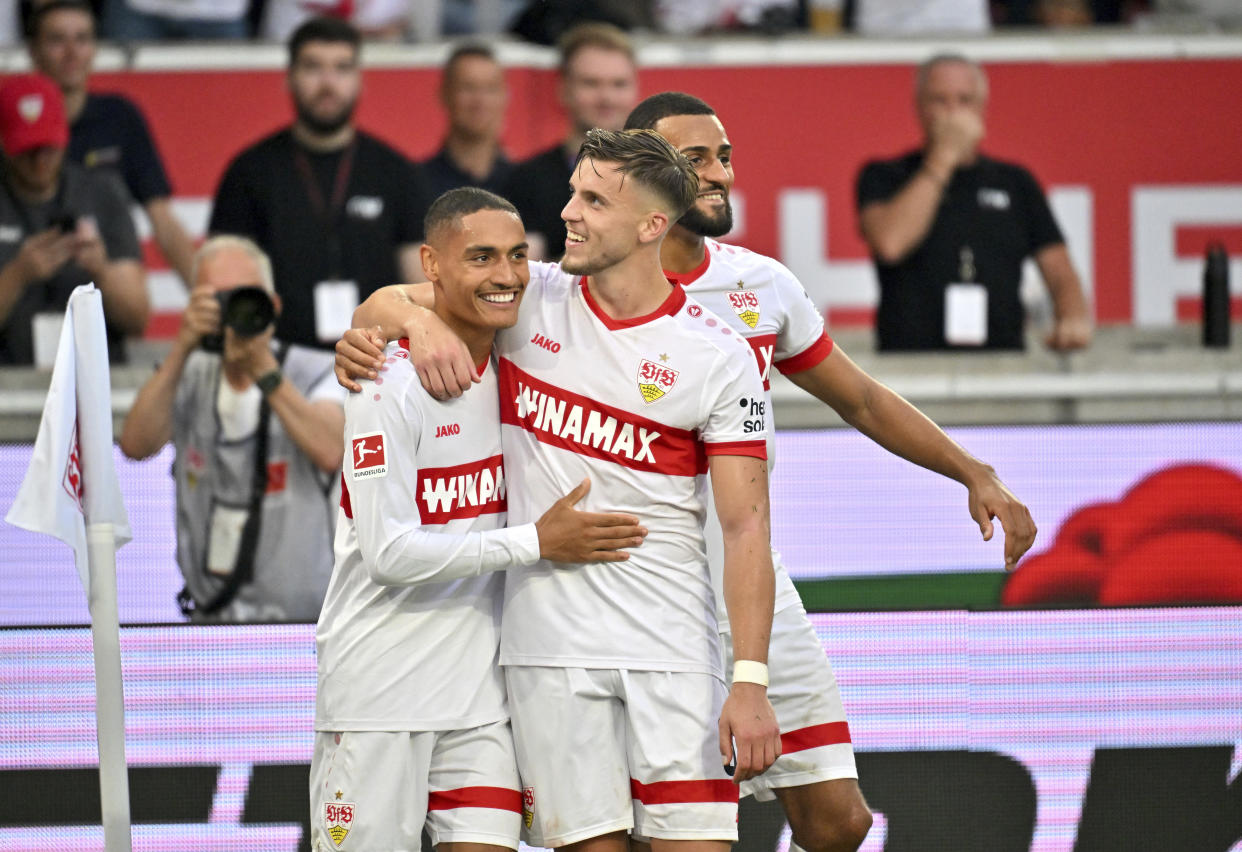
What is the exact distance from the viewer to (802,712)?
14.2 feet

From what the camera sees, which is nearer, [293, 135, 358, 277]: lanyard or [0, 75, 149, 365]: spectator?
[0, 75, 149, 365]: spectator

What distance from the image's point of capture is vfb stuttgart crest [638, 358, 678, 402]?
143 inches

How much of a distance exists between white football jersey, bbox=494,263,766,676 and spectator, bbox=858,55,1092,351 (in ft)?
12.0

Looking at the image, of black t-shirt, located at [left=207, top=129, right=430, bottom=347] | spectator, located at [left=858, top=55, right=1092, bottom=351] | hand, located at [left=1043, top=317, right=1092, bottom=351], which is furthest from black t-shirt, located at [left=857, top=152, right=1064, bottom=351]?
black t-shirt, located at [left=207, top=129, right=430, bottom=347]

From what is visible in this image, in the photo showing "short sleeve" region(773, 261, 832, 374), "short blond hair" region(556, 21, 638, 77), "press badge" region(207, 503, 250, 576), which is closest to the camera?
"short sleeve" region(773, 261, 832, 374)

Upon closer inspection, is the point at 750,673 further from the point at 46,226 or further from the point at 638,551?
the point at 46,226

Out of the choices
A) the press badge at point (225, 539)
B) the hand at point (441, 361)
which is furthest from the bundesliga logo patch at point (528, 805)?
the press badge at point (225, 539)

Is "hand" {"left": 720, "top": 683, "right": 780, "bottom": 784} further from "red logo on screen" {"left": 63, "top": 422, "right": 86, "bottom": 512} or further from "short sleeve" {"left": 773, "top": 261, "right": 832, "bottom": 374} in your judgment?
"red logo on screen" {"left": 63, "top": 422, "right": 86, "bottom": 512}

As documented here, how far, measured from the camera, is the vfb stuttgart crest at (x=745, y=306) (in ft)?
13.7

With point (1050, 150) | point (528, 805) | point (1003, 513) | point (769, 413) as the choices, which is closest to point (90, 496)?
point (528, 805)

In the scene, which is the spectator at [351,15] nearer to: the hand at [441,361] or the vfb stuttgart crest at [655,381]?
the hand at [441,361]

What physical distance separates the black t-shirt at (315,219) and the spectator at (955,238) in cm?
203

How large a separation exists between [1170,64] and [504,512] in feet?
19.1

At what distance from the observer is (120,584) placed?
571 cm
